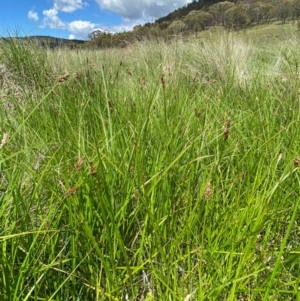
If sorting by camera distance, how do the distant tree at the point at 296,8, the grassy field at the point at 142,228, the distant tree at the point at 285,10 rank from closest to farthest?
the grassy field at the point at 142,228 → the distant tree at the point at 285,10 → the distant tree at the point at 296,8

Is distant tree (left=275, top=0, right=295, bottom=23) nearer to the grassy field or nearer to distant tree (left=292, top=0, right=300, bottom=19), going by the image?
distant tree (left=292, top=0, right=300, bottom=19)

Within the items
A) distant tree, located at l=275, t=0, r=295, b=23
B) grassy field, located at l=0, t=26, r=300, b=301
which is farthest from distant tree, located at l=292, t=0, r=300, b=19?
grassy field, located at l=0, t=26, r=300, b=301

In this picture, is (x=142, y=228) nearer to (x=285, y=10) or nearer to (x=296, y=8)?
(x=285, y=10)

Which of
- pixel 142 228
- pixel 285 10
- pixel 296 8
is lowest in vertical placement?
pixel 142 228

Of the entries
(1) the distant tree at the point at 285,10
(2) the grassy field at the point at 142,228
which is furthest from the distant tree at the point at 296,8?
(2) the grassy field at the point at 142,228

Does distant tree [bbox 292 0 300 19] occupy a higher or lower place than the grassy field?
higher

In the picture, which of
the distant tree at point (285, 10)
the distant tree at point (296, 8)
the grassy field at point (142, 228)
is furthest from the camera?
the distant tree at point (296, 8)

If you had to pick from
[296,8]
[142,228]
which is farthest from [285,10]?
[142,228]

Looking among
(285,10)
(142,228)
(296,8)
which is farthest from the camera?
(296,8)

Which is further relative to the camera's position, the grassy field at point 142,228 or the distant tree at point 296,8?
the distant tree at point 296,8

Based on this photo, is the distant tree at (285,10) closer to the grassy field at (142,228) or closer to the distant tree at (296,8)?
the distant tree at (296,8)

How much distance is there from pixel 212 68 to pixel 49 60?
1636mm

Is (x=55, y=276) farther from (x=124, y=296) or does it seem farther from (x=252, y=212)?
(x=252, y=212)

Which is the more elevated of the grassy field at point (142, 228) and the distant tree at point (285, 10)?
the distant tree at point (285, 10)
